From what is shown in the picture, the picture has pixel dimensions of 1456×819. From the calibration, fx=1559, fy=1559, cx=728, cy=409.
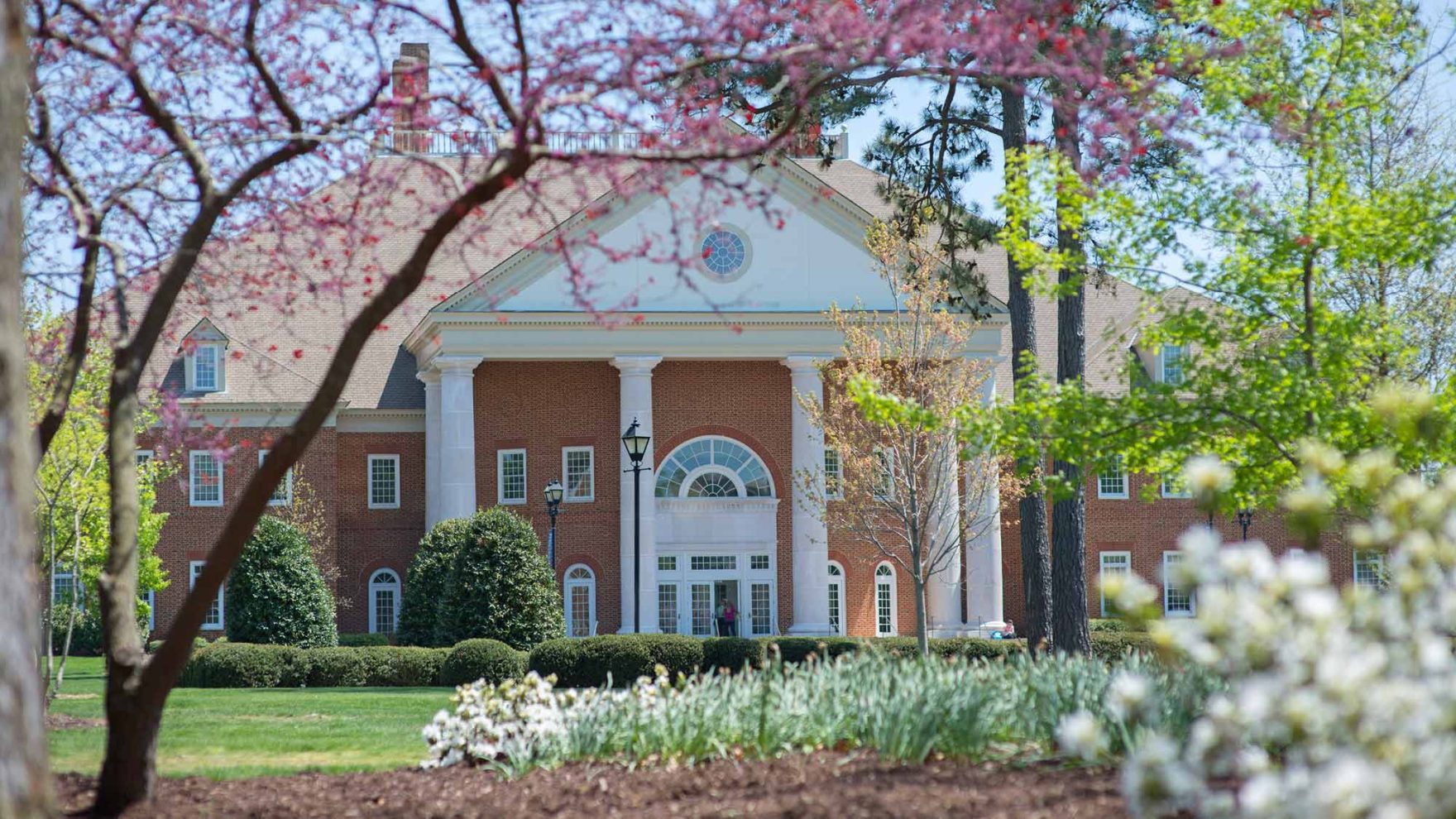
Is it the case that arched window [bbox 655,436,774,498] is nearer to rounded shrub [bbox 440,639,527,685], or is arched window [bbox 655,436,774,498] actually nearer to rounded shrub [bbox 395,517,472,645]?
rounded shrub [bbox 395,517,472,645]

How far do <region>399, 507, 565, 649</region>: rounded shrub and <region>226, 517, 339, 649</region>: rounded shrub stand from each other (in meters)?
2.55

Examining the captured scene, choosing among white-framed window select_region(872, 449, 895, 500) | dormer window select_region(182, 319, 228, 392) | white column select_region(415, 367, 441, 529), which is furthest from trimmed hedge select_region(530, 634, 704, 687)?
dormer window select_region(182, 319, 228, 392)

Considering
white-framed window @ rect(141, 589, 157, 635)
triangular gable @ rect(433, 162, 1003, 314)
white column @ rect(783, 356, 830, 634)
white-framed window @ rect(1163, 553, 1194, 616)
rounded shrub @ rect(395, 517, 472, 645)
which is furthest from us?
white-framed window @ rect(1163, 553, 1194, 616)

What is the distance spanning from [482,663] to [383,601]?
58.5 feet

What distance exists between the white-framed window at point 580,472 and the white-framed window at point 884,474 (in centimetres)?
1416

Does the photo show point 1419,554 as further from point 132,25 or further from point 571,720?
point 132,25

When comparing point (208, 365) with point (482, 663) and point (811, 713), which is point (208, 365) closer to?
point (482, 663)

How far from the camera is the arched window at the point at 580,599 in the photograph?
40.6 m

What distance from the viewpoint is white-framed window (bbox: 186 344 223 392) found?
1631 inches

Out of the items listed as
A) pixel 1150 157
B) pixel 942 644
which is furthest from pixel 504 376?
pixel 1150 157

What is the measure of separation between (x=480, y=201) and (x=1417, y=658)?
5.04 metres

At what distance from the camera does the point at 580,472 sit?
41125mm

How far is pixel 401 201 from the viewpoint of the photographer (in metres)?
44.9

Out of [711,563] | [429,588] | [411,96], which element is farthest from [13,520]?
[711,563]
